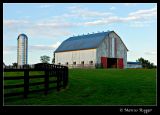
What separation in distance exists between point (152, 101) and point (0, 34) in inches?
219

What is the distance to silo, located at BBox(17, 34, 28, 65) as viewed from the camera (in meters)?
9.63

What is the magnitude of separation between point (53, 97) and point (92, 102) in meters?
2.06

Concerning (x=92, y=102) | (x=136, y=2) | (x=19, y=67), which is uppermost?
(x=136, y=2)

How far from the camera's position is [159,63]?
8523 millimetres

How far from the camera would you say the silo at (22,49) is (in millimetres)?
9629

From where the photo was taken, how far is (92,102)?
470 inches

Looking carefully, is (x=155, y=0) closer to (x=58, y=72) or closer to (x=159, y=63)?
(x=159, y=63)


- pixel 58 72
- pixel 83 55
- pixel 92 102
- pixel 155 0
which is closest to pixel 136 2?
pixel 155 0

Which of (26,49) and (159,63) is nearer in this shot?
(159,63)

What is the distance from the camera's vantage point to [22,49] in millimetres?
10219

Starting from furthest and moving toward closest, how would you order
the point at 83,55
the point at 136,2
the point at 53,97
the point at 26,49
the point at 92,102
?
the point at 83,55 < the point at 53,97 < the point at 92,102 < the point at 26,49 < the point at 136,2
